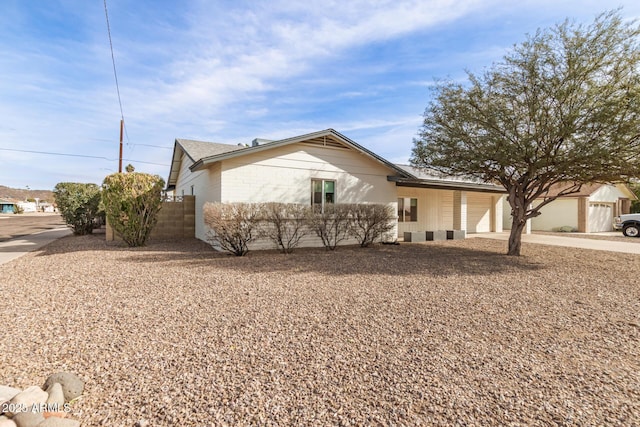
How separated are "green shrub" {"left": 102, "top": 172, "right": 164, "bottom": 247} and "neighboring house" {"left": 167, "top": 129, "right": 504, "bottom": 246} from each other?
1.64 meters

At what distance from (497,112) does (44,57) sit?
46.8 feet

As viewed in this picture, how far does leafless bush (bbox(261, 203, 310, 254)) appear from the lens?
995cm

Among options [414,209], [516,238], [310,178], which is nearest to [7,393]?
[310,178]

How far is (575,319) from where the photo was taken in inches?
179

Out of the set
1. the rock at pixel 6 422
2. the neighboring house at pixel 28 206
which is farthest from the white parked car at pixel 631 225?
the neighboring house at pixel 28 206

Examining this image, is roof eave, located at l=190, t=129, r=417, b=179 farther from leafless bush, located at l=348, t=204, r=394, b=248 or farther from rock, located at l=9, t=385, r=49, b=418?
rock, located at l=9, t=385, r=49, b=418

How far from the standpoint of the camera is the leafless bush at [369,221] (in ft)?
37.4

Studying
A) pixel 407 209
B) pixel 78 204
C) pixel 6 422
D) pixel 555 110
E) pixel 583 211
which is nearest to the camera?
pixel 6 422

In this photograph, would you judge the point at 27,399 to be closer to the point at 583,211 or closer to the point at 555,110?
the point at 555,110

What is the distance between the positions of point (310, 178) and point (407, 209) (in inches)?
270

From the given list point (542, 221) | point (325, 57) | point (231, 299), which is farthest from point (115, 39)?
point (542, 221)

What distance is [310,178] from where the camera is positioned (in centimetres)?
1186

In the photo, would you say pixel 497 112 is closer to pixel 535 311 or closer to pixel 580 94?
pixel 580 94

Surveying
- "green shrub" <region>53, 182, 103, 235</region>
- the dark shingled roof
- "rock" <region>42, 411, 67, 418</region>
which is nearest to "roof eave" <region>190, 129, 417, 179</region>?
the dark shingled roof
